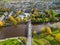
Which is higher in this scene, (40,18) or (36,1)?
(36,1)

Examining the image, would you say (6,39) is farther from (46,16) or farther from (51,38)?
(46,16)

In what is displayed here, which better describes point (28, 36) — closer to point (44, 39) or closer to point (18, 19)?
point (44, 39)

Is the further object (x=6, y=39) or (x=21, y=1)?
(x=21, y=1)

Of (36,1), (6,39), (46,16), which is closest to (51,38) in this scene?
(6,39)

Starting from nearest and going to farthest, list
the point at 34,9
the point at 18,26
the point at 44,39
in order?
the point at 44,39
the point at 18,26
the point at 34,9

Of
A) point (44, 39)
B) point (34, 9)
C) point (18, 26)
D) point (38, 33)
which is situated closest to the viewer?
point (44, 39)

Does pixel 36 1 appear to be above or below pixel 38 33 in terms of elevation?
above

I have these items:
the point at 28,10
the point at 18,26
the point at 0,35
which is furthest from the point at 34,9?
the point at 0,35

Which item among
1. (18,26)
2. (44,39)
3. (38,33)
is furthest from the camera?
(18,26)

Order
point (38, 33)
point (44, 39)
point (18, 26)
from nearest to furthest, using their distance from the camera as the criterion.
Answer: point (44, 39)
point (38, 33)
point (18, 26)
